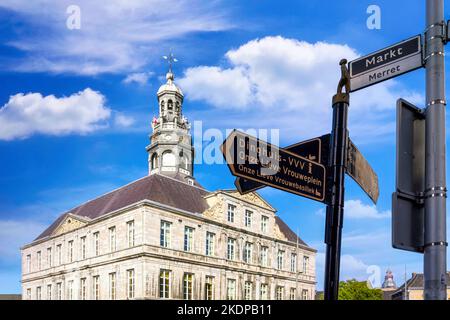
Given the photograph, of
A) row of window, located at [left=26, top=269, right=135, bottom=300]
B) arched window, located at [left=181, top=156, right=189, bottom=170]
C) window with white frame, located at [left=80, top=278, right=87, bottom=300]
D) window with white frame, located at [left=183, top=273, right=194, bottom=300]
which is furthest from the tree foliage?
window with white frame, located at [left=80, top=278, right=87, bottom=300]

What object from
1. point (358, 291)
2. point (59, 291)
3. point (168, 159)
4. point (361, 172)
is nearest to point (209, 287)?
point (59, 291)

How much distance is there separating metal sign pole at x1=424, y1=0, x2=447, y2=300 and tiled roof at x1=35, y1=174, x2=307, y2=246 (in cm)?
4143

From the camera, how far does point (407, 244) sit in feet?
14.3

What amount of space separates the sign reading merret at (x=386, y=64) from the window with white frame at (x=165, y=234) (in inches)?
1570

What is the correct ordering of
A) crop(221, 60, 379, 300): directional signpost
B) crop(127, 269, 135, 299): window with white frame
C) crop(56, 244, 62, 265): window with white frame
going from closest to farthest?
1. crop(221, 60, 379, 300): directional signpost
2. crop(127, 269, 135, 299): window with white frame
3. crop(56, 244, 62, 265): window with white frame

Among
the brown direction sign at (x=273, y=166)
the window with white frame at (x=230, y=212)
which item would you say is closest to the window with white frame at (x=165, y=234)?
the window with white frame at (x=230, y=212)

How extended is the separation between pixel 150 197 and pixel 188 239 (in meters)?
5.08

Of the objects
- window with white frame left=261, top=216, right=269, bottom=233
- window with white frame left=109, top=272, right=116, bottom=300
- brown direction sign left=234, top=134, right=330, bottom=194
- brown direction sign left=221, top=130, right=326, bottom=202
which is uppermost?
brown direction sign left=234, top=134, right=330, bottom=194

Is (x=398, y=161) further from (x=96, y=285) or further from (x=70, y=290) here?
(x=70, y=290)

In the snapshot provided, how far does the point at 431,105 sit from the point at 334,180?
1.25m

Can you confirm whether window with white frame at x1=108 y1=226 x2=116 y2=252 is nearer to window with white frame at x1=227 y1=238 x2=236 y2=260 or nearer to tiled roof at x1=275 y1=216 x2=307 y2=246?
window with white frame at x1=227 y1=238 x2=236 y2=260

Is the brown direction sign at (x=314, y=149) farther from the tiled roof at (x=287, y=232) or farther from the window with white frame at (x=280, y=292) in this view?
the tiled roof at (x=287, y=232)

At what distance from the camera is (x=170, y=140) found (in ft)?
222

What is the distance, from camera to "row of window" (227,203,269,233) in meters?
50.9
